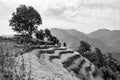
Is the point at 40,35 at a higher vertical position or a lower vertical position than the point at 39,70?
higher

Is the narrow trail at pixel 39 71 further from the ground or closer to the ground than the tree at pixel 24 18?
closer to the ground

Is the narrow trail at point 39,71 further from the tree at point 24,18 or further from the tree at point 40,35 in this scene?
the tree at point 40,35

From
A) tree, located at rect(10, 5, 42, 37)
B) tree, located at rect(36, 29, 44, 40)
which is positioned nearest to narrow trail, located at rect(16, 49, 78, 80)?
tree, located at rect(10, 5, 42, 37)

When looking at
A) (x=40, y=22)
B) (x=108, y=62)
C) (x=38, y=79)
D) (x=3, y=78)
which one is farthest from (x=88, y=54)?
(x=3, y=78)

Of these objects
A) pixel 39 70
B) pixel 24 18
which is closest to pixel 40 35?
pixel 24 18

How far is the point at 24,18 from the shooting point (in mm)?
69938

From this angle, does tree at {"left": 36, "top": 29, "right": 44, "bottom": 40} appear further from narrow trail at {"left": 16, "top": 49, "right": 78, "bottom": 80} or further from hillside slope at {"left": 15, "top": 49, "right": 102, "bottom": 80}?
narrow trail at {"left": 16, "top": 49, "right": 78, "bottom": 80}

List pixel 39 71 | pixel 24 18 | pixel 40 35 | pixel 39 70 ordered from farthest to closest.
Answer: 1. pixel 40 35
2. pixel 24 18
3. pixel 39 70
4. pixel 39 71

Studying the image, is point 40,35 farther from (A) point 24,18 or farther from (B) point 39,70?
(B) point 39,70

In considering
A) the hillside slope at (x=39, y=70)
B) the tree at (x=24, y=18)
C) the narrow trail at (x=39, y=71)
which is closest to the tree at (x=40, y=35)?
the tree at (x=24, y=18)

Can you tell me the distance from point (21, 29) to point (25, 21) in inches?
175

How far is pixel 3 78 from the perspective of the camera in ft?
29.3

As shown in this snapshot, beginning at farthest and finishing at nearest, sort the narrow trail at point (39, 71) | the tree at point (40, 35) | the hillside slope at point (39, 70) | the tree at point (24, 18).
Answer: the tree at point (40, 35) < the tree at point (24, 18) < the narrow trail at point (39, 71) < the hillside slope at point (39, 70)

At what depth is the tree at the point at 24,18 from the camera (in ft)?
230
